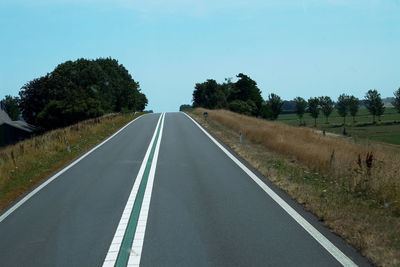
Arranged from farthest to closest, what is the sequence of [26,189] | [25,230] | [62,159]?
1. [62,159]
2. [26,189]
3. [25,230]

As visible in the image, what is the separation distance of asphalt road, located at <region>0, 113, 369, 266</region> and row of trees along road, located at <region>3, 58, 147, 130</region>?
52860 millimetres

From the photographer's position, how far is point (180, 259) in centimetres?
520

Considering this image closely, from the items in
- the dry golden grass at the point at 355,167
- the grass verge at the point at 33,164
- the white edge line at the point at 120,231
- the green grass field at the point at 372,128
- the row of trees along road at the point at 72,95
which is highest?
the row of trees along road at the point at 72,95

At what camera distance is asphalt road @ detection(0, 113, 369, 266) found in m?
5.31

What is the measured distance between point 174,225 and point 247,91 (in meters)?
105

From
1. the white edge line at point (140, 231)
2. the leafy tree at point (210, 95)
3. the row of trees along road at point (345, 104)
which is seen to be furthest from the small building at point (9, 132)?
the row of trees along road at point (345, 104)

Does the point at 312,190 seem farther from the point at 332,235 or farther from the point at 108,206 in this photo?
the point at 108,206

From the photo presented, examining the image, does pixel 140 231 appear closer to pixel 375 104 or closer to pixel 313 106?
pixel 375 104

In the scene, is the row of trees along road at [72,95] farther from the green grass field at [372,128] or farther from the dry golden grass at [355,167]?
the dry golden grass at [355,167]

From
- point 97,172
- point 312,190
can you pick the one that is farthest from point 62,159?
point 312,190

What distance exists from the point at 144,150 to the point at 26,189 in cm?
755

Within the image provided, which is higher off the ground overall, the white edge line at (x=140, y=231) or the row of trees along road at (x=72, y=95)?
the row of trees along road at (x=72, y=95)

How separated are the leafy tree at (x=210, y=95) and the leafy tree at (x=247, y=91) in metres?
4.13

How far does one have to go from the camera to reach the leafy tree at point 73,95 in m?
66.2
